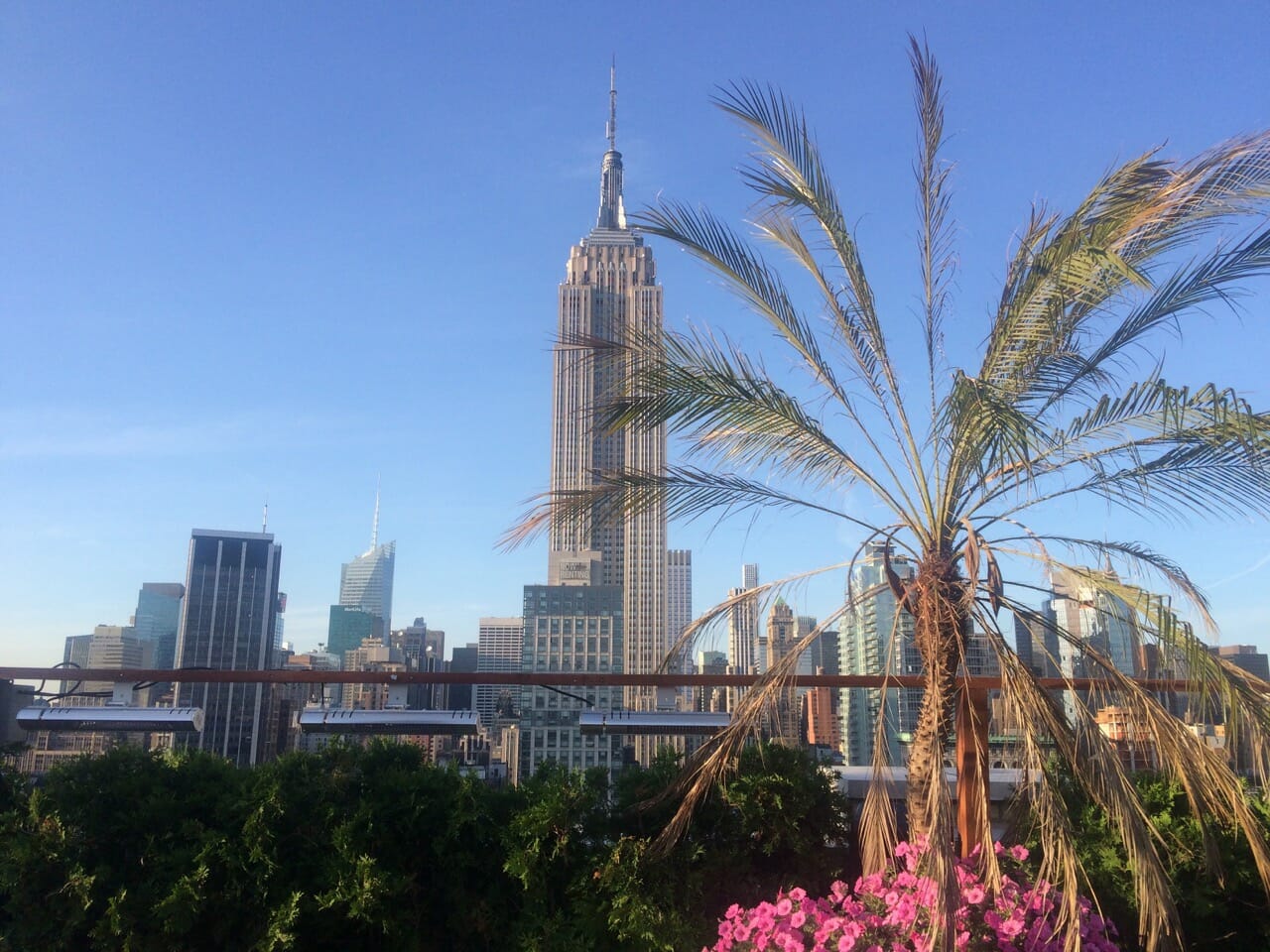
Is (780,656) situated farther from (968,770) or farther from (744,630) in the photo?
(968,770)

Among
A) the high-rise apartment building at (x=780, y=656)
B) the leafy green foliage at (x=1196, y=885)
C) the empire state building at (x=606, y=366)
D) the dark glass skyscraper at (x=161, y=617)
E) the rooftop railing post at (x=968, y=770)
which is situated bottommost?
the leafy green foliage at (x=1196, y=885)

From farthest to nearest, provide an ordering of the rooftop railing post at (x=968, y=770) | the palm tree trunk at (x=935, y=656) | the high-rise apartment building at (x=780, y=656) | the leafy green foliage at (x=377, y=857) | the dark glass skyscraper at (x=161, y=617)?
1. the dark glass skyscraper at (x=161, y=617)
2. the high-rise apartment building at (x=780, y=656)
3. the rooftop railing post at (x=968, y=770)
4. the leafy green foliage at (x=377, y=857)
5. the palm tree trunk at (x=935, y=656)

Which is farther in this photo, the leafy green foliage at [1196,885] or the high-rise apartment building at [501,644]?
the high-rise apartment building at [501,644]

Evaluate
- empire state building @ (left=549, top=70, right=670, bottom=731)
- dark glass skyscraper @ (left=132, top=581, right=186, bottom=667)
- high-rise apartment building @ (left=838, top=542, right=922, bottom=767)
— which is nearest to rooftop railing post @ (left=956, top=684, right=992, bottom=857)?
high-rise apartment building @ (left=838, top=542, right=922, bottom=767)

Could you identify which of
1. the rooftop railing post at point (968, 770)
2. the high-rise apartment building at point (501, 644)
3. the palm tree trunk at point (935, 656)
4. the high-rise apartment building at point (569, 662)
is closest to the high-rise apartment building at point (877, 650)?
the palm tree trunk at point (935, 656)

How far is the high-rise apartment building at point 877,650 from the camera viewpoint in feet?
15.8

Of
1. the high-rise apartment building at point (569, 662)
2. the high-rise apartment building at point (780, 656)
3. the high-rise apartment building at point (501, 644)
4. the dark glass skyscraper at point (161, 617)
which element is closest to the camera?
the high-rise apartment building at point (780, 656)

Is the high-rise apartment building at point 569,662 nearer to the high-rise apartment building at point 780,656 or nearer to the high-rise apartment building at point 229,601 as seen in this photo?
the high-rise apartment building at point 780,656

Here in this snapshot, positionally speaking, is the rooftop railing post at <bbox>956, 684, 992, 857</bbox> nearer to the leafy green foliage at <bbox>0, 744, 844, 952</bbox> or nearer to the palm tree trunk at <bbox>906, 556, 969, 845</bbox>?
the palm tree trunk at <bbox>906, 556, 969, 845</bbox>

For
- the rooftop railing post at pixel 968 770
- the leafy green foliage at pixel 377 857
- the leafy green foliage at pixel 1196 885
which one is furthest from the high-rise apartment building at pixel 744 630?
the leafy green foliage at pixel 1196 885

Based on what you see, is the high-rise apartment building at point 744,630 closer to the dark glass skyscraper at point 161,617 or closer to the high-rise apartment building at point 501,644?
the high-rise apartment building at point 501,644

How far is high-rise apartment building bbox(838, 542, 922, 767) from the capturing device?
4.81 meters

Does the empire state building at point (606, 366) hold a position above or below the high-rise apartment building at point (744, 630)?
above

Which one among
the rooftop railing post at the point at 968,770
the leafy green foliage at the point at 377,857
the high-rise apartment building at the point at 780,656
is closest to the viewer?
the leafy green foliage at the point at 377,857
